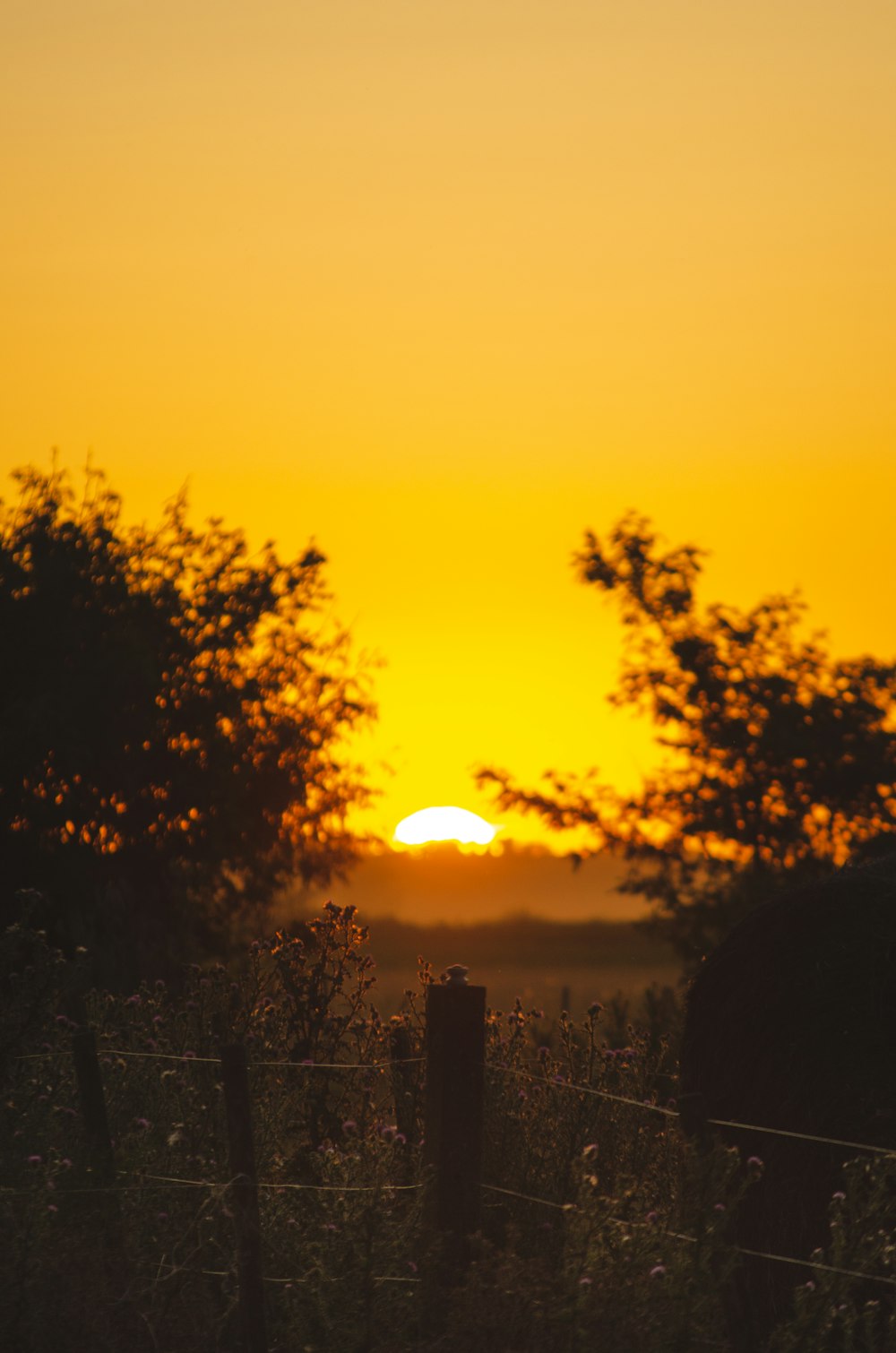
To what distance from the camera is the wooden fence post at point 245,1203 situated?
19.5 ft

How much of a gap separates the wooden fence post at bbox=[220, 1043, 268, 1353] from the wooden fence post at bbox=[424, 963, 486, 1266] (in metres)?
0.71

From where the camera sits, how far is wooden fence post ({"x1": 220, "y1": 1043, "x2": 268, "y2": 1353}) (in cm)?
594

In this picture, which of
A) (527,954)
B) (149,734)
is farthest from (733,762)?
(527,954)

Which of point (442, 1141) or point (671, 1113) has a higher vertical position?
point (671, 1113)

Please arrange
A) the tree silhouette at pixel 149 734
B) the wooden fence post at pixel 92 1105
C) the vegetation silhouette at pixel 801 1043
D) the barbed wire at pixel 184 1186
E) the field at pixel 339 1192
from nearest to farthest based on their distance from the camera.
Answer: the field at pixel 339 1192 → the barbed wire at pixel 184 1186 → the wooden fence post at pixel 92 1105 → the vegetation silhouette at pixel 801 1043 → the tree silhouette at pixel 149 734

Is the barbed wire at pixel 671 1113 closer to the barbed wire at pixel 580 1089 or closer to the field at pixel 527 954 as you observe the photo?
the barbed wire at pixel 580 1089

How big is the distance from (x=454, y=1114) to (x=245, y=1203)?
2.83 feet

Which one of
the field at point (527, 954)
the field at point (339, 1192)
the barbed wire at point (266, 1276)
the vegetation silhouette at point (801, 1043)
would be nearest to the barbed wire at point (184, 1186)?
the field at point (339, 1192)

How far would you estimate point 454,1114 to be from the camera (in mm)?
6340

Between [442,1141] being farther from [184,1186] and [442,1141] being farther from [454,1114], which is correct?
[184,1186]

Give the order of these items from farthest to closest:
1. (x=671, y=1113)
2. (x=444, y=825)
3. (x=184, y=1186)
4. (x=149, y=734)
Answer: (x=444, y=825) < (x=149, y=734) < (x=184, y=1186) < (x=671, y=1113)

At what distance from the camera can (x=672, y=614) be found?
2552 cm

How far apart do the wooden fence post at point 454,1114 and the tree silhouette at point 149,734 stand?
14685 millimetres

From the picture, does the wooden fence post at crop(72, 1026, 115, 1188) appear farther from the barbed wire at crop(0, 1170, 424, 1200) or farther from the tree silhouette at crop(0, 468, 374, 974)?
the tree silhouette at crop(0, 468, 374, 974)
